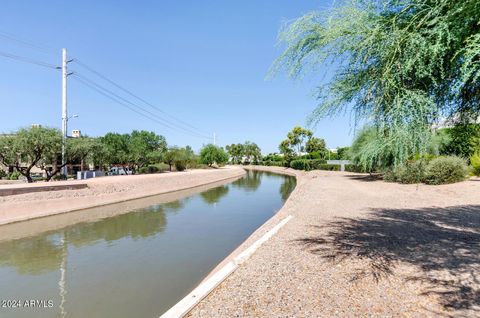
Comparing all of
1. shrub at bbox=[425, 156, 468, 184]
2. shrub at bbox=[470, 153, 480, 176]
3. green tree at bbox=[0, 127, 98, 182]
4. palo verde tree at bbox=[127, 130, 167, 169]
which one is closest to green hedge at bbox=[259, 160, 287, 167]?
palo verde tree at bbox=[127, 130, 167, 169]

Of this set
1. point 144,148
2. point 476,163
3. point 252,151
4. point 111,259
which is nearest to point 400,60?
point 111,259

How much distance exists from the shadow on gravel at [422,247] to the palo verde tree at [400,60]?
1.93 m

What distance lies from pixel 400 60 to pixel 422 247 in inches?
159

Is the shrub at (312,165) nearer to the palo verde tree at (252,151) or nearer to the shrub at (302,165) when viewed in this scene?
the shrub at (302,165)

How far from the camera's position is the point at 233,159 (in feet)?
360

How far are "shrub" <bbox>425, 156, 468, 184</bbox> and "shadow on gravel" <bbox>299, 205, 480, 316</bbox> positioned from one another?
9.11 metres

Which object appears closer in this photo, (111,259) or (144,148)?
(111,259)

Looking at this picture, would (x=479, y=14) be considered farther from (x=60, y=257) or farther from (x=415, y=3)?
(x=60, y=257)

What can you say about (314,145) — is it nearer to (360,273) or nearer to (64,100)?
(64,100)

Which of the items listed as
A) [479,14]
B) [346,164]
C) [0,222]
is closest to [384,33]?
[479,14]

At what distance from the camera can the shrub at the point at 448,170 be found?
17.7m

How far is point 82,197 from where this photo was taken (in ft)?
60.6

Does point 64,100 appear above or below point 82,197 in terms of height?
above

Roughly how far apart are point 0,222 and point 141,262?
31.7ft
